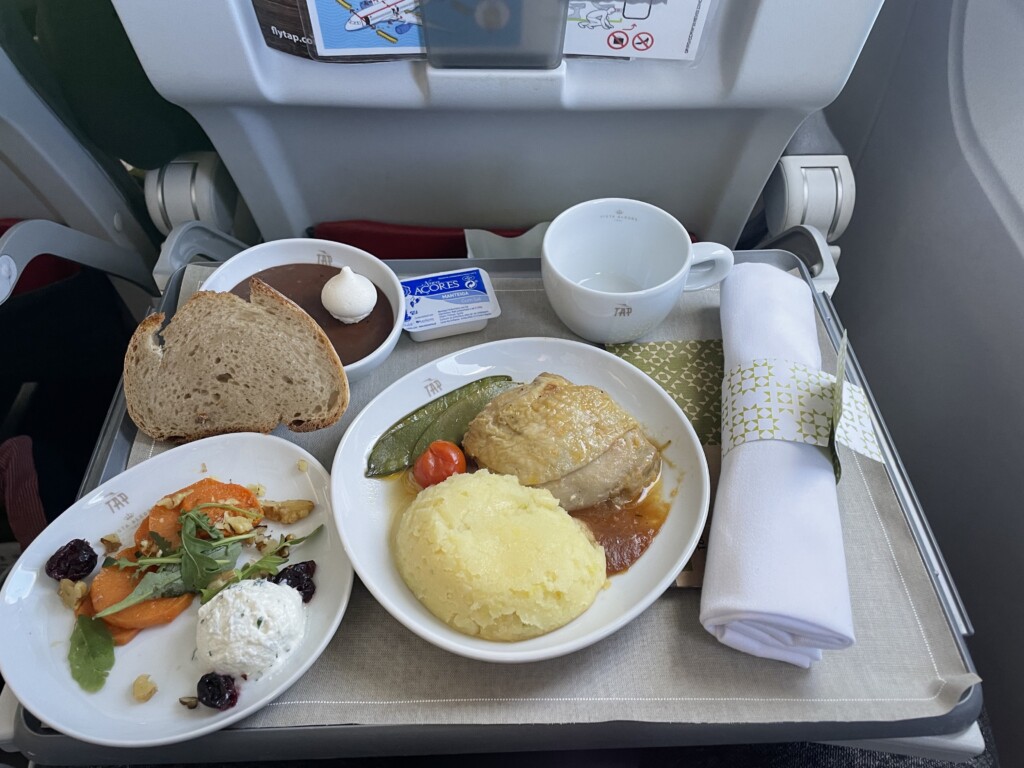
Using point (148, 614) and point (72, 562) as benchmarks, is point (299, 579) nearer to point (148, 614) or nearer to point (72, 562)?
point (148, 614)

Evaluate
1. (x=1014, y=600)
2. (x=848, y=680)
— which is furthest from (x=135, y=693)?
(x=1014, y=600)

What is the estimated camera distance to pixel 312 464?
3.16 ft

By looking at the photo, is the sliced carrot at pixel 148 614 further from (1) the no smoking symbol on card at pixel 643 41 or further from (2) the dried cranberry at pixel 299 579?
(1) the no smoking symbol on card at pixel 643 41

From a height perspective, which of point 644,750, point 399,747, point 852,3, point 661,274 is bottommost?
point 644,750

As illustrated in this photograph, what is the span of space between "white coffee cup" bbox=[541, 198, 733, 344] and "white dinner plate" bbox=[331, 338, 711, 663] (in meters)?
0.06

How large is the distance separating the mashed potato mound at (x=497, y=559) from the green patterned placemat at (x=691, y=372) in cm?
29

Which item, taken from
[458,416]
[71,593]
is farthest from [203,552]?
[458,416]

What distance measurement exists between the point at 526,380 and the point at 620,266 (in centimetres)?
28

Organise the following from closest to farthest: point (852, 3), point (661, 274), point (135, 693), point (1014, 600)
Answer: point (135, 693)
point (852, 3)
point (661, 274)
point (1014, 600)

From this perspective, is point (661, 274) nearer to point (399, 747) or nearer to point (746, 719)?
point (746, 719)

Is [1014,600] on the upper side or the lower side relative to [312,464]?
lower

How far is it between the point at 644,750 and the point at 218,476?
0.93m

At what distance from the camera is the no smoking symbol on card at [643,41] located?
93 cm

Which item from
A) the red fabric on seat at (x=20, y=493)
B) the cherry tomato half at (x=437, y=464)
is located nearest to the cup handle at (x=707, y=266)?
the cherry tomato half at (x=437, y=464)
